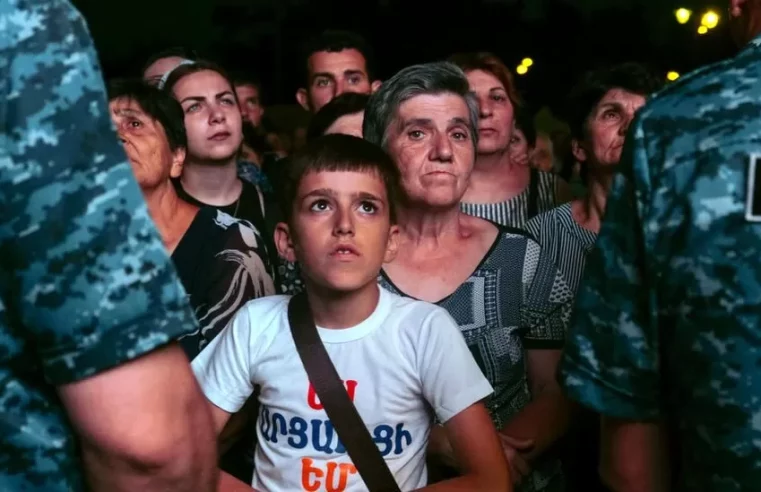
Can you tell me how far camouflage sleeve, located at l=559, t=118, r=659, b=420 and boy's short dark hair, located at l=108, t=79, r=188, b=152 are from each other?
214 centimetres

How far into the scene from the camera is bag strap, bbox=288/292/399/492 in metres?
2.23

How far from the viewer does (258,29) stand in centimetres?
2448

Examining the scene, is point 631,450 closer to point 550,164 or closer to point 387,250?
point 387,250

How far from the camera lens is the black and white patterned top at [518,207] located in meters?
3.95

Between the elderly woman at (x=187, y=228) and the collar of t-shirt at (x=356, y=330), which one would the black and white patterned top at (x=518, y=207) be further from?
the collar of t-shirt at (x=356, y=330)

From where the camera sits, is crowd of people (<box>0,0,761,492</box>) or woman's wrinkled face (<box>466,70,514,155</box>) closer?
crowd of people (<box>0,0,761,492</box>)

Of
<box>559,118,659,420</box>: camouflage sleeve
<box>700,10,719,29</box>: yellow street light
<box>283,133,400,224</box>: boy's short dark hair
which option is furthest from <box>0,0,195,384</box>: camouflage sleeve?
<box>700,10,719,29</box>: yellow street light

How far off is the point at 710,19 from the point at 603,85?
21447mm

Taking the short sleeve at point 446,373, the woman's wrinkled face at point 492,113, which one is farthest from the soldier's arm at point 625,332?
the woman's wrinkled face at point 492,113

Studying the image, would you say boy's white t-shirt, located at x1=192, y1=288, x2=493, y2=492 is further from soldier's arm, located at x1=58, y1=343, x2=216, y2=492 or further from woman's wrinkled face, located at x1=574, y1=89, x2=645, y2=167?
woman's wrinkled face, located at x1=574, y1=89, x2=645, y2=167

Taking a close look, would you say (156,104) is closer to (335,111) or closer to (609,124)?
(335,111)

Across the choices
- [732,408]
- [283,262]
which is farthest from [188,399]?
[283,262]

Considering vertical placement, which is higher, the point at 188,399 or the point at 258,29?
the point at 258,29

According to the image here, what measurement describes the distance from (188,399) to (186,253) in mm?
1746
